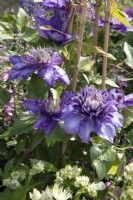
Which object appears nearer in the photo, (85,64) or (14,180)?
(14,180)

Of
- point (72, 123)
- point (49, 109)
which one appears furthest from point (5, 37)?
point (72, 123)

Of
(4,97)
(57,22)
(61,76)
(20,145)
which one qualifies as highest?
(57,22)

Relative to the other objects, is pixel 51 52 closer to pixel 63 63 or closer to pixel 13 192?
pixel 63 63

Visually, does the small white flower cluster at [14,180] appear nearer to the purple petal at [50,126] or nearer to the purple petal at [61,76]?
the purple petal at [50,126]

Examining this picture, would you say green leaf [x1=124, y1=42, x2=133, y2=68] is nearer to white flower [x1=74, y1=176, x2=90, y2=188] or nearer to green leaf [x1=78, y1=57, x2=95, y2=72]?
green leaf [x1=78, y1=57, x2=95, y2=72]

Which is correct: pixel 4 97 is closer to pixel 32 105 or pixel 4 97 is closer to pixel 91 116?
pixel 32 105

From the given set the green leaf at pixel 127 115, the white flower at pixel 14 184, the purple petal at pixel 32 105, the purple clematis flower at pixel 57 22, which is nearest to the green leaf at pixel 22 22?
the purple clematis flower at pixel 57 22

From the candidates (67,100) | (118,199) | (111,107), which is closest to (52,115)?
(67,100)
